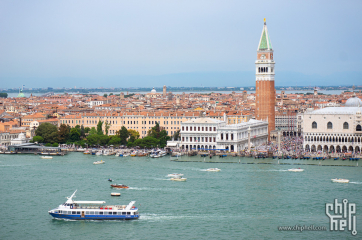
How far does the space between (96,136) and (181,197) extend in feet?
41.3

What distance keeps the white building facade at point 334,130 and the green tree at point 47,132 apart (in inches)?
440

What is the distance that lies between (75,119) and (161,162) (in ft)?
31.7

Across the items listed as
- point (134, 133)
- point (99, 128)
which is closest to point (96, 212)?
point (134, 133)

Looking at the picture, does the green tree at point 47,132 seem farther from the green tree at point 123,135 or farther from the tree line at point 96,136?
the green tree at point 123,135

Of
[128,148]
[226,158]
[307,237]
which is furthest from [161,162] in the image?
[307,237]

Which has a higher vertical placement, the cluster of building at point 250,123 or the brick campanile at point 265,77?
the brick campanile at point 265,77

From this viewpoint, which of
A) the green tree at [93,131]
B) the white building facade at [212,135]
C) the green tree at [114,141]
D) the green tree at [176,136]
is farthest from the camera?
the green tree at [93,131]

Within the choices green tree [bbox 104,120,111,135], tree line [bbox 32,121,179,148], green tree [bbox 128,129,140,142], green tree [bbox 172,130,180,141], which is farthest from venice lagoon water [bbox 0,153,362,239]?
green tree [bbox 104,120,111,135]

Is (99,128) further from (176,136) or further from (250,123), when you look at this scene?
(250,123)

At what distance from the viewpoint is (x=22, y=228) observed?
13906mm

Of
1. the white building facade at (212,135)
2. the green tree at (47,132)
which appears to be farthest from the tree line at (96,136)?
the white building facade at (212,135)

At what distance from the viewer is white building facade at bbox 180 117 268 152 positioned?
87.0ft

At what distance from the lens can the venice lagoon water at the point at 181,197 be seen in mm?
13625

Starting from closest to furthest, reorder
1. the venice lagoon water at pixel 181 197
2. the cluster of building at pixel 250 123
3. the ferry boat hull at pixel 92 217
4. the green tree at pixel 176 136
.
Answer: the venice lagoon water at pixel 181 197 < the ferry boat hull at pixel 92 217 < the cluster of building at pixel 250 123 < the green tree at pixel 176 136
